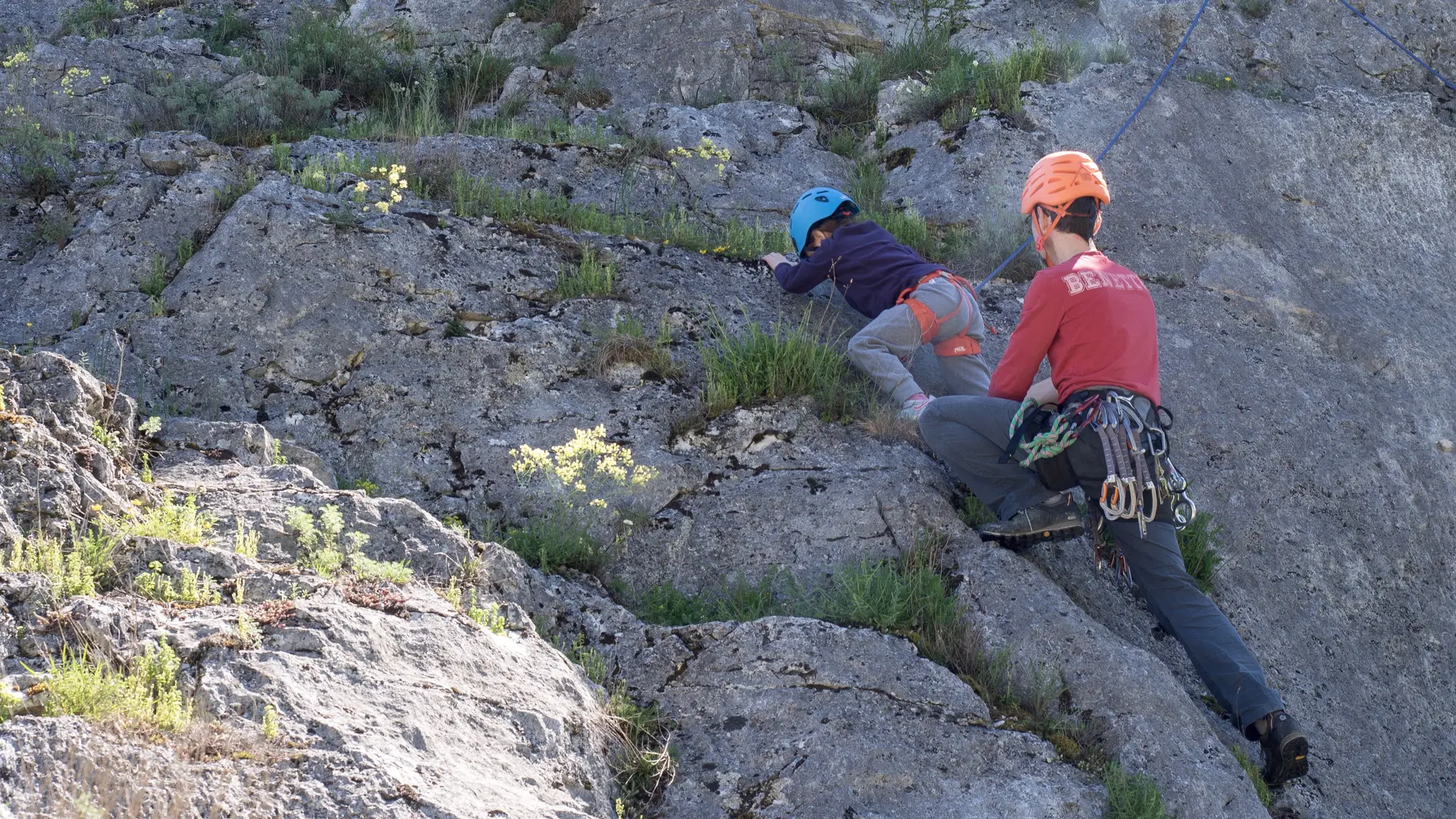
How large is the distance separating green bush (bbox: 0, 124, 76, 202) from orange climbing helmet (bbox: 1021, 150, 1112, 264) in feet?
18.2

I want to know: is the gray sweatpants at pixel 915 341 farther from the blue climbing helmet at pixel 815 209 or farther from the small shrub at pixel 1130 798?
the small shrub at pixel 1130 798

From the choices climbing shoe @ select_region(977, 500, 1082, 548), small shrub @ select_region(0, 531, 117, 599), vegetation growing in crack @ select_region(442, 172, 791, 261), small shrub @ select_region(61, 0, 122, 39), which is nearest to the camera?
small shrub @ select_region(0, 531, 117, 599)

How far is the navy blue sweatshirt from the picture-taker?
6410mm

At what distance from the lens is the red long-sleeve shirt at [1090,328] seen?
4.97 metres

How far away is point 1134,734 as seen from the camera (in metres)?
4.48

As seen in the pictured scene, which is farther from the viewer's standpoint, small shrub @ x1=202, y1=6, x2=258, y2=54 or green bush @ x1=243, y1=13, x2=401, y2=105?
small shrub @ x1=202, y1=6, x2=258, y2=54

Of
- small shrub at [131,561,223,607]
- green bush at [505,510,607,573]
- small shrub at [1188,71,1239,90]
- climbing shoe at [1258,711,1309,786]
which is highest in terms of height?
small shrub at [131,561,223,607]

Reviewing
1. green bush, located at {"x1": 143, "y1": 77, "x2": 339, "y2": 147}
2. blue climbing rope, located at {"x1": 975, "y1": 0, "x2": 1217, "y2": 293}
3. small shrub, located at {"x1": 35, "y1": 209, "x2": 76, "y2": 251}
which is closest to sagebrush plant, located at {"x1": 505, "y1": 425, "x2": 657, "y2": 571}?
blue climbing rope, located at {"x1": 975, "y1": 0, "x2": 1217, "y2": 293}

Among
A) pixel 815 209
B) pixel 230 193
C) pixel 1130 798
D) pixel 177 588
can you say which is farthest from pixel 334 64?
pixel 1130 798

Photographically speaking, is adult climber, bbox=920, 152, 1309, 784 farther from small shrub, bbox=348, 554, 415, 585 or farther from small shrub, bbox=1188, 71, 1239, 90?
small shrub, bbox=1188, 71, 1239, 90

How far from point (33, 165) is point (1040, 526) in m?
6.02

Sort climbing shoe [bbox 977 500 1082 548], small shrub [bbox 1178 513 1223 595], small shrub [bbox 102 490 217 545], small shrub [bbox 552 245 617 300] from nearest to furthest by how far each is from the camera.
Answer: small shrub [bbox 102 490 217 545] → climbing shoe [bbox 977 500 1082 548] → small shrub [bbox 1178 513 1223 595] → small shrub [bbox 552 245 617 300]

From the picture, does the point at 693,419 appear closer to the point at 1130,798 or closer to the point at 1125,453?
the point at 1125,453

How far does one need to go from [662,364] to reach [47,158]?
4.01 metres
